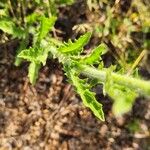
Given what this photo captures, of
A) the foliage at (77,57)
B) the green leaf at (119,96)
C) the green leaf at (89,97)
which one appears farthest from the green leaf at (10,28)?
the green leaf at (119,96)

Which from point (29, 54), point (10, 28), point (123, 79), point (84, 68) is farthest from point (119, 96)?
point (10, 28)

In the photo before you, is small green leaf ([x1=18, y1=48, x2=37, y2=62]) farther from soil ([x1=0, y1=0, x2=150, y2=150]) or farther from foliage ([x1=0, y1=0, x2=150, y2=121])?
soil ([x1=0, y1=0, x2=150, y2=150])

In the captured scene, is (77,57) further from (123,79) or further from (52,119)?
(52,119)

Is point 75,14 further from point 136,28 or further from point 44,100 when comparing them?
point 44,100

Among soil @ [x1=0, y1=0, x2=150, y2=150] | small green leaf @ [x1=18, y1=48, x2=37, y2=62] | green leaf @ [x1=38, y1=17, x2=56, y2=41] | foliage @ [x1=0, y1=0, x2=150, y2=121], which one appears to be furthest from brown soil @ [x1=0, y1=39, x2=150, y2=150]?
small green leaf @ [x1=18, y1=48, x2=37, y2=62]

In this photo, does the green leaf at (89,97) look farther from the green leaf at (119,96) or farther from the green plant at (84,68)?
the green leaf at (119,96)
